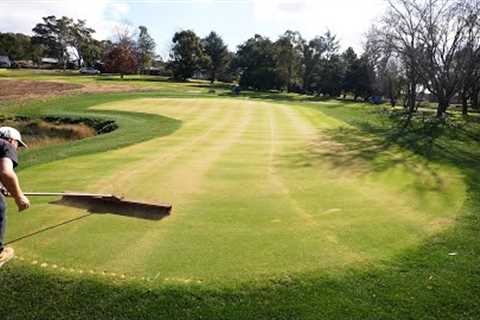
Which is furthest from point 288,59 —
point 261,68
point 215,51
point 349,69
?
point 215,51

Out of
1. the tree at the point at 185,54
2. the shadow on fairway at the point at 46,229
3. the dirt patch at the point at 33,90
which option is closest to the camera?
the shadow on fairway at the point at 46,229

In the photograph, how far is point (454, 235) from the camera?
228 inches

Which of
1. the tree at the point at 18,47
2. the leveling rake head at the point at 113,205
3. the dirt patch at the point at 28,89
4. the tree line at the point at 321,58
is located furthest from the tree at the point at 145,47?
the leveling rake head at the point at 113,205

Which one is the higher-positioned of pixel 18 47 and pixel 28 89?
pixel 18 47

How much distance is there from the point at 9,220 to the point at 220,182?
3.70 meters

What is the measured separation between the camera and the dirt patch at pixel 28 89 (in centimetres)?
2829

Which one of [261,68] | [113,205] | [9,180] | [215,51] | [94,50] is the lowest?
[113,205]

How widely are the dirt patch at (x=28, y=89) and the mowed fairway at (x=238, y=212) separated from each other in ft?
71.4

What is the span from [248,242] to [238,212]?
42.5 inches

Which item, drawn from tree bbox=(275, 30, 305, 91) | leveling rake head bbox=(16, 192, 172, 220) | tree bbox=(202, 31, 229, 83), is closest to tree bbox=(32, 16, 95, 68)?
tree bbox=(202, 31, 229, 83)

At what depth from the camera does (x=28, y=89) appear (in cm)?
3177

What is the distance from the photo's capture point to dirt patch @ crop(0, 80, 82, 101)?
28.3 m

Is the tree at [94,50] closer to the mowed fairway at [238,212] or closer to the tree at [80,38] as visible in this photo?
the tree at [80,38]

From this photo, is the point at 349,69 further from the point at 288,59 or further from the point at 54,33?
the point at 54,33
